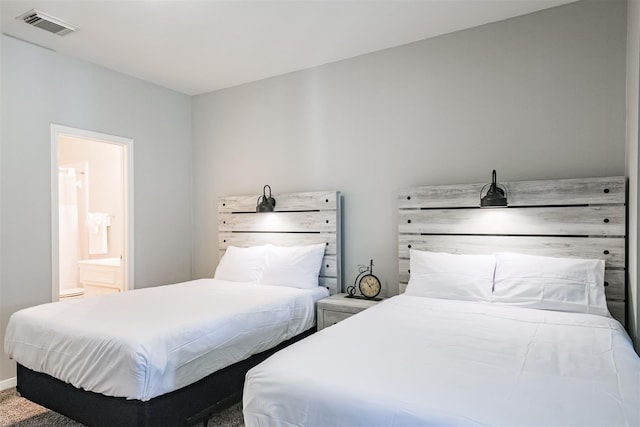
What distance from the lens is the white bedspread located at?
1.22 m

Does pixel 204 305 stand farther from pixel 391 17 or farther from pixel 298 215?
pixel 391 17

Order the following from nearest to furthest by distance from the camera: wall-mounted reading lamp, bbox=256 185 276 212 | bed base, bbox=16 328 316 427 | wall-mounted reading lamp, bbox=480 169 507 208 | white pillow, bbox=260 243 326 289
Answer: bed base, bbox=16 328 316 427 < wall-mounted reading lamp, bbox=480 169 507 208 < white pillow, bbox=260 243 326 289 < wall-mounted reading lamp, bbox=256 185 276 212

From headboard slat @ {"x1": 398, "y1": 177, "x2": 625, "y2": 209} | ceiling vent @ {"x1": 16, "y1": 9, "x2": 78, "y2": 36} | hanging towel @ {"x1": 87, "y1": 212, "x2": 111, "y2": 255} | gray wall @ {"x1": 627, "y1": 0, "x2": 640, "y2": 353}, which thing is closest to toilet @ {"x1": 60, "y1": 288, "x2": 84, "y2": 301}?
hanging towel @ {"x1": 87, "y1": 212, "x2": 111, "y2": 255}

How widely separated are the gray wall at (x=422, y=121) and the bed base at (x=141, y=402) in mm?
1574

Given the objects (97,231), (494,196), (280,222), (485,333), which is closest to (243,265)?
(280,222)

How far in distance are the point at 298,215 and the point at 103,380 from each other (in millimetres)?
2180

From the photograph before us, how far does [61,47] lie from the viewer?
3.40 m

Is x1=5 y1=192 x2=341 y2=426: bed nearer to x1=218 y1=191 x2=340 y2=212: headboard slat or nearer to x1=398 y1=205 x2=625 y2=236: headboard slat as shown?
x1=218 y1=191 x2=340 y2=212: headboard slat

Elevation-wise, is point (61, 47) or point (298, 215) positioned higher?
point (61, 47)

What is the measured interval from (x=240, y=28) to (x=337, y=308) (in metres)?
2.31

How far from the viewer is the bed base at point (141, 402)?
80.9 inches

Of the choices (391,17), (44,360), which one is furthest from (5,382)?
(391,17)

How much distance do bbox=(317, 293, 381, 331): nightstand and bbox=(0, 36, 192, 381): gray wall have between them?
2.06m

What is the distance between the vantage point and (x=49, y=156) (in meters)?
3.41
